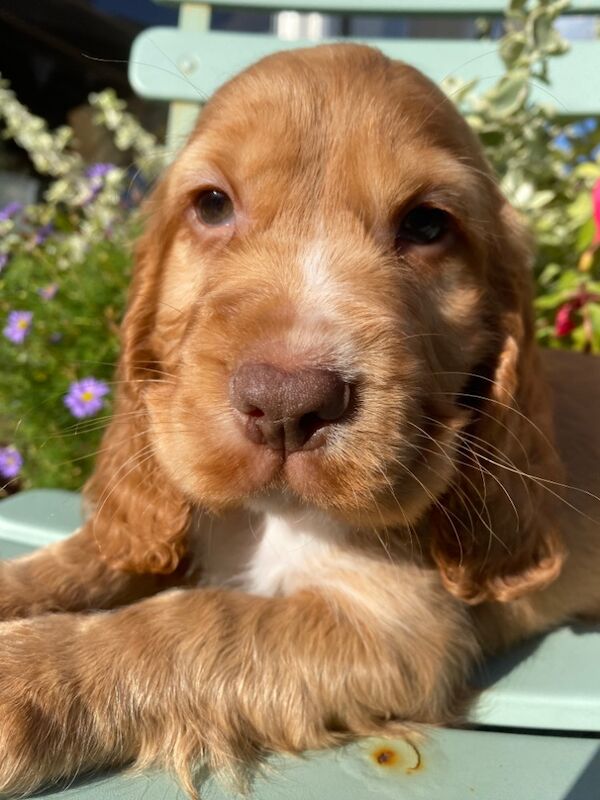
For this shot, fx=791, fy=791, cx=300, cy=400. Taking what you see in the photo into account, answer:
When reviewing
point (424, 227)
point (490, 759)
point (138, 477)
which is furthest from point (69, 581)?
point (424, 227)

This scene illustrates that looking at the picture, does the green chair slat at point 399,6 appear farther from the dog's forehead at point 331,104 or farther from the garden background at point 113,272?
the dog's forehead at point 331,104

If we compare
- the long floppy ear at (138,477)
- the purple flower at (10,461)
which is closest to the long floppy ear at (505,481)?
the long floppy ear at (138,477)

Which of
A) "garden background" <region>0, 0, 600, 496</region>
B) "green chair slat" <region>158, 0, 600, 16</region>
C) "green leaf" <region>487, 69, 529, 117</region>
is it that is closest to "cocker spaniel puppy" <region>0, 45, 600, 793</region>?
"garden background" <region>0, 0, 600, 496</region>

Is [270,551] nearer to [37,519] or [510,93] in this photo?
[37,519]

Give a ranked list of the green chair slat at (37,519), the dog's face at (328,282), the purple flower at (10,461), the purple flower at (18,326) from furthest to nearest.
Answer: the purple flower at (10,461)
the purple flower at (18,326)
the green chair slat at (37,519)
the dog's face at (328,282)

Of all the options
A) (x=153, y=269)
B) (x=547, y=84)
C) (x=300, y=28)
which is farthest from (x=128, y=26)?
(x=153, y=269)

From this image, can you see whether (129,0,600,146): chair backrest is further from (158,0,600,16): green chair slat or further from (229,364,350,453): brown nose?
(229,364,350,453): brown nose

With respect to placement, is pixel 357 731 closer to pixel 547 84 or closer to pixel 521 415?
pixel 521 415
